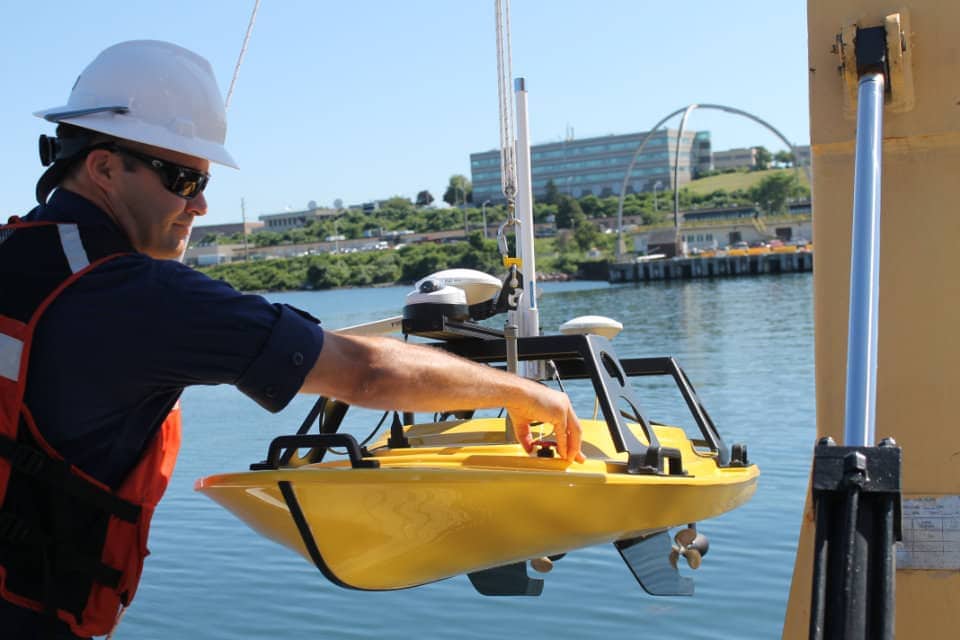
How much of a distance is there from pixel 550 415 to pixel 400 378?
0.67 metres

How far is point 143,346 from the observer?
7.73ft

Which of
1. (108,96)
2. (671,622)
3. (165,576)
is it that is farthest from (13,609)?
(165,576)

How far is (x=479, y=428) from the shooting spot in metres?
5.32

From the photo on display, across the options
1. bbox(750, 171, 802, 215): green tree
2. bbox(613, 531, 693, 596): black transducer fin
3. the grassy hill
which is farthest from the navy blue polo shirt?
the grassy hill

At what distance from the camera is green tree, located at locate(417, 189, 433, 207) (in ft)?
646

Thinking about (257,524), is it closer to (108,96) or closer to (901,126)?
(108,96)

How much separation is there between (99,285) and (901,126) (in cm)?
231

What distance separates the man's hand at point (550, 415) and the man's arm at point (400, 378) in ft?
0.39

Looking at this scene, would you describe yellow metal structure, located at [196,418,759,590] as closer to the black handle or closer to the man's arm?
the black handle

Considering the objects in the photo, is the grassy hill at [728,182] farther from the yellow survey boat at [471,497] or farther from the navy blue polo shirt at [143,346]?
the navy blue polo shirt at [143,346]

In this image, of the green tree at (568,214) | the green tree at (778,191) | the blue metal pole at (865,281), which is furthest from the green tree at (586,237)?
the blue metal pole at (865,281)

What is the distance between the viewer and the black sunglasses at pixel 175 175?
2.67 metres

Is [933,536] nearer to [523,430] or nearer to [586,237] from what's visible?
[523,430]

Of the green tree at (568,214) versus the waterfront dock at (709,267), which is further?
the green tree at (568,214)
